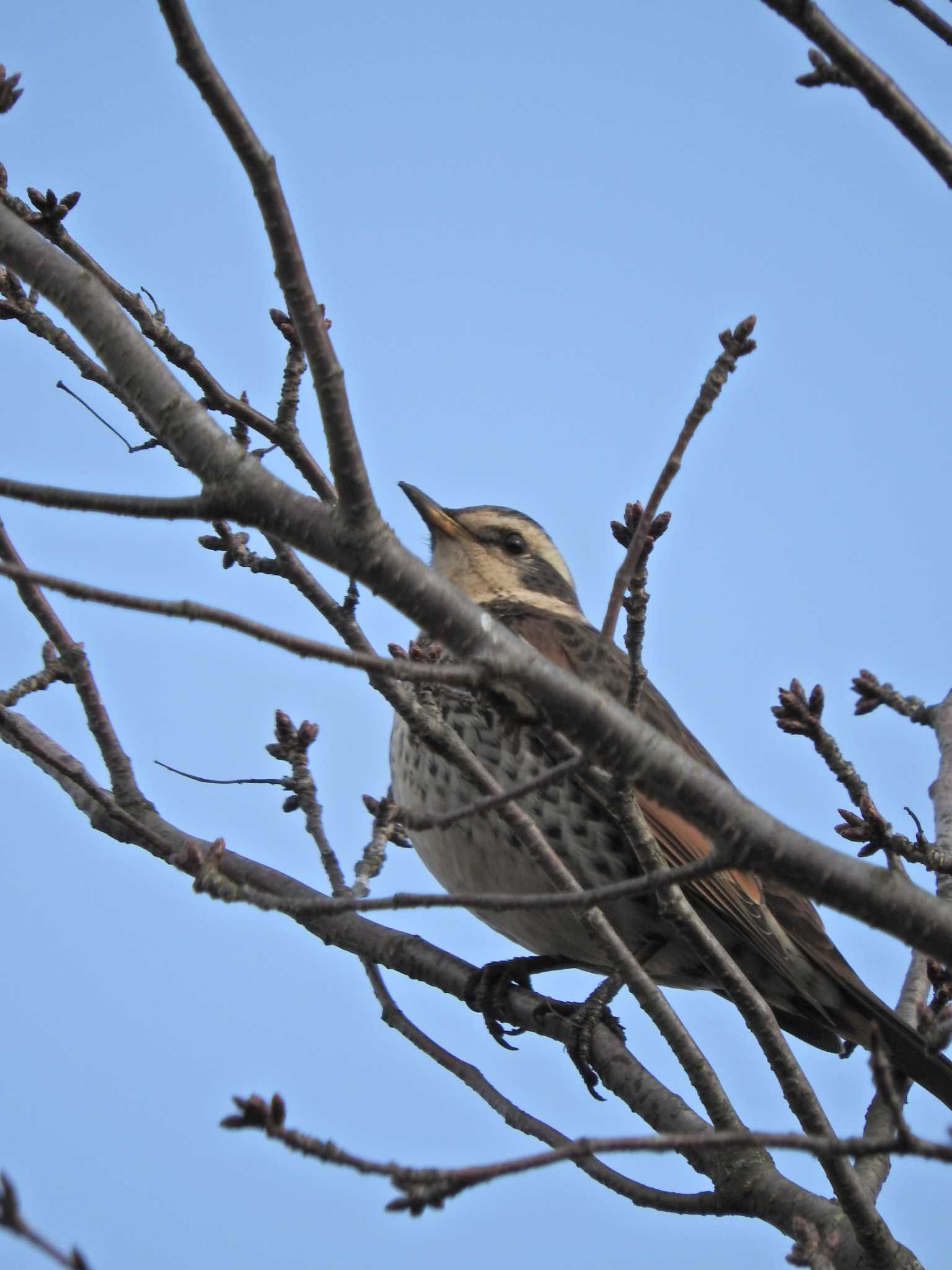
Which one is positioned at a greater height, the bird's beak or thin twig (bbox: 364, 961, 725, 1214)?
the bird's beak

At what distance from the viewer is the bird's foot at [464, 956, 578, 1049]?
5.50 meters

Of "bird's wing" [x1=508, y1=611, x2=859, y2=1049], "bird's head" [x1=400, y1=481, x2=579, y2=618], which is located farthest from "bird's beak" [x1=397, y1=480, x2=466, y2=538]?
"bird's wing" [x1=508, y1=611, x2=859, y2=1049]

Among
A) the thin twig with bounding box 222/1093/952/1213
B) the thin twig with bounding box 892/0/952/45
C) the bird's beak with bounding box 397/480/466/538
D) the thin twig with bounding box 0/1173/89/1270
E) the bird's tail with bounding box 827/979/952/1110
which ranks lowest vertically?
the thin twig with bounding box 0/1173/89/1270

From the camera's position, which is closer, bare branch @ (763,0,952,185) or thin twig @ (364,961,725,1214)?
Result: bare branch @ (763,0,952,185)

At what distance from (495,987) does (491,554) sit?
3108 mm

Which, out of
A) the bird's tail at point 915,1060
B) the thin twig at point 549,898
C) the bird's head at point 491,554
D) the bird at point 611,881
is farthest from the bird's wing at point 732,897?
the thin twig at point 549,898

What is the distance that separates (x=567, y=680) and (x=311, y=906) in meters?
0.85

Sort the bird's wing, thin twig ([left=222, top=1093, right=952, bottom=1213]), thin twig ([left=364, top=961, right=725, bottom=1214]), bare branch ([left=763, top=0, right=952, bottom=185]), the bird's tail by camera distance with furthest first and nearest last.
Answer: the bird's wing
the bird's tail
thin twig ([left=364, top=961, right=725, bottom=1214])
bare branch ([left=763, top=0, right=952, bottom=185])
thin twig ([left=222, top=1093, right=952, bottom=1213])

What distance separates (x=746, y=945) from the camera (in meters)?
5.91

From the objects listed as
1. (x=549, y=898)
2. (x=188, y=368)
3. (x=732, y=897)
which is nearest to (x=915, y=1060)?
(x=732, y=897)

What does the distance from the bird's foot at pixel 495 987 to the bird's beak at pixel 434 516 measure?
288cm

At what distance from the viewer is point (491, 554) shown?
809 cm

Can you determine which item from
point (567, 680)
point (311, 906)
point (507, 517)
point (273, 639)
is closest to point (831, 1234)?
point (311, 906)

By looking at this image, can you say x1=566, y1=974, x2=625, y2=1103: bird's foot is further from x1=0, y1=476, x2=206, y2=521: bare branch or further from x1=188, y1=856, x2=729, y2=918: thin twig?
x1=0, y1=476, x2=206, y2=521: bare branch
